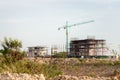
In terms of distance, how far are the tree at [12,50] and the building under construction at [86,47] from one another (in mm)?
87123

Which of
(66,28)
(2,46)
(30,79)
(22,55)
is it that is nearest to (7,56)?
(22,55)

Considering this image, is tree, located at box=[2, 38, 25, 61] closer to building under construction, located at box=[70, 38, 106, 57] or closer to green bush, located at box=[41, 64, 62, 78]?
green bush, located at box=[41, 64, 62, 78]

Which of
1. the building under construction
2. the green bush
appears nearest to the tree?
the green bush

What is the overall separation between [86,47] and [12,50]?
9284cm

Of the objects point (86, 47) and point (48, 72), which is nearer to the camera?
point (48, 72)

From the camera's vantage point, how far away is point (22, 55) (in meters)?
21.8

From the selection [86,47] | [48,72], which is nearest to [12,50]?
[48,72]

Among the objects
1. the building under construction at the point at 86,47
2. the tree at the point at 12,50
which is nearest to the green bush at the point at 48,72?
the tree at the point at 12,50

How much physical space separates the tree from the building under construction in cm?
8712

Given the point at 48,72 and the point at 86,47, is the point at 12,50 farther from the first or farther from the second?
the point at 86,47

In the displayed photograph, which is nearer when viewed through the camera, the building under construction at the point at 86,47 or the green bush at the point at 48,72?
the green bush at the point at 48,72

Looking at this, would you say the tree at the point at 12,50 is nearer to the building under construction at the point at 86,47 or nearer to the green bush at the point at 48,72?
the green bush at the point at 48,72

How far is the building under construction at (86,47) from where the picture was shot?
112075mm

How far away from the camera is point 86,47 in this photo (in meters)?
115
